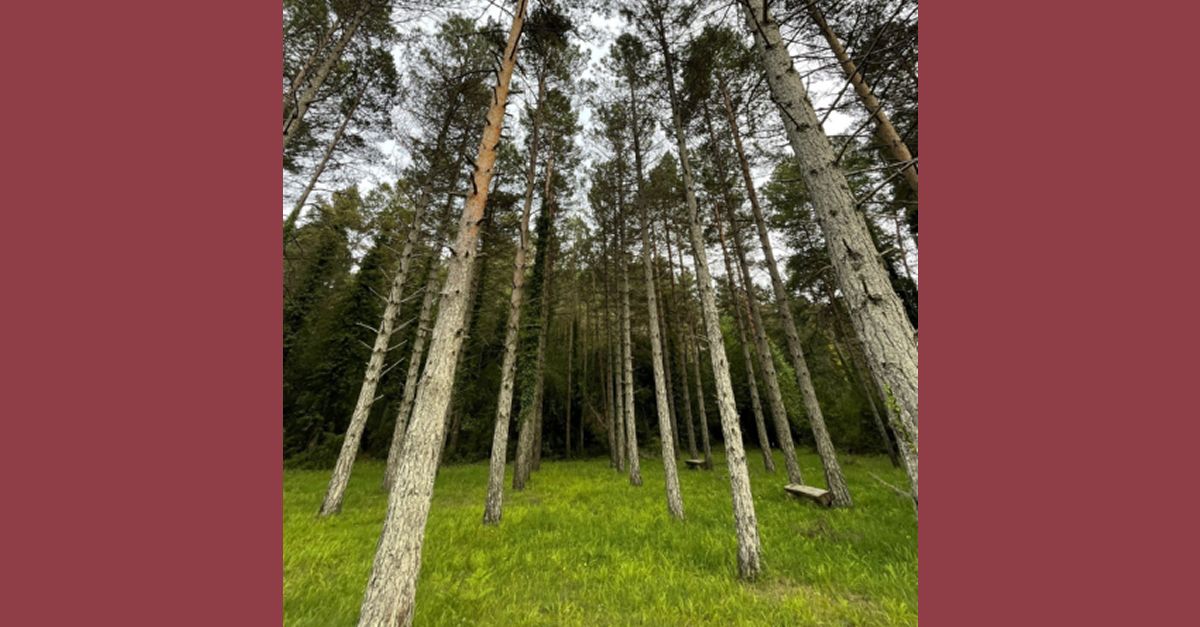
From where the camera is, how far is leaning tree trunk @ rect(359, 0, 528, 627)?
4.25m

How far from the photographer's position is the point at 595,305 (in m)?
20.6

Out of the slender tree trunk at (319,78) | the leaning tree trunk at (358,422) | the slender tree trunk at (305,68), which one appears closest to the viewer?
the slender tree trunk at (319,78)

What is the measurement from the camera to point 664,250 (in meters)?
16.6

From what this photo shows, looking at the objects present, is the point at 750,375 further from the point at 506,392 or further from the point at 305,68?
the point at 305,68

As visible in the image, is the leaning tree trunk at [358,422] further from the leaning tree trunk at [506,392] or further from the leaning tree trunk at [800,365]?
the leaning tree trunk at [800,365]

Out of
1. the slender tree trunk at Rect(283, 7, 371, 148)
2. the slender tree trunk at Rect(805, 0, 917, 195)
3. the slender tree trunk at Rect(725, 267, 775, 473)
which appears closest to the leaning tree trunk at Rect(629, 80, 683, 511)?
the slender tree trunk at Rect(725, 267, 775, 473)

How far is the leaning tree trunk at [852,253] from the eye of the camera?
3.51 metres

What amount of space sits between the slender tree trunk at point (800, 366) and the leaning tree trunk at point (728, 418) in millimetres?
3968

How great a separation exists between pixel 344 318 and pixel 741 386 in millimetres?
21103

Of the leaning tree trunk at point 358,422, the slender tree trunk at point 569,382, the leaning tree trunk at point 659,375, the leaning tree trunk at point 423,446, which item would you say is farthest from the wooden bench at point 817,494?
the slender tree trunk at point 569,382

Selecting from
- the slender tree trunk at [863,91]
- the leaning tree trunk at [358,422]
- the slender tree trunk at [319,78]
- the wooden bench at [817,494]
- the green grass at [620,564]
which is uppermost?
the slender tree trunk at [319,78]

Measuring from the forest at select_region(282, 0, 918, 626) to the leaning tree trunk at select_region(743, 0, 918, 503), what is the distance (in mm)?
23

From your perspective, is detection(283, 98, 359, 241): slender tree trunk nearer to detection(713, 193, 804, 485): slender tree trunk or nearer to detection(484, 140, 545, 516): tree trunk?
detection(484, 140, 545, 516): tree trunk

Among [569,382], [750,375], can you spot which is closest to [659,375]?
[750,375]
